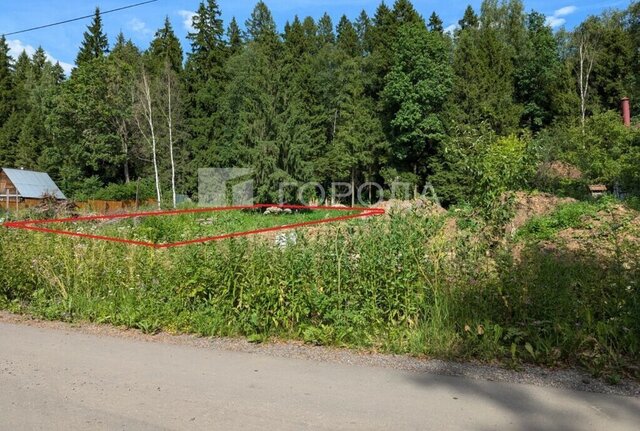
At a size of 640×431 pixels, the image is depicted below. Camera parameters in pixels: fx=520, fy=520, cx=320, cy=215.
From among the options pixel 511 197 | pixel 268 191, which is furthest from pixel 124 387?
pixel 268 191

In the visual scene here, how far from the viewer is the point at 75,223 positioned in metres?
9.09

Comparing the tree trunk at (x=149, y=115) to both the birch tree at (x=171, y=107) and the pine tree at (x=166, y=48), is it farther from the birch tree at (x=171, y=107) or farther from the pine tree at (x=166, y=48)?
the pine tree at (x=166, y=48)

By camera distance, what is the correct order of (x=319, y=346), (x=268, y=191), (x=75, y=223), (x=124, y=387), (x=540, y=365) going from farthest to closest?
(x=268, y=191) → (x=75, y=223) → (x=319, y=346) → (x=540, y=365) → (x=124, y=387)

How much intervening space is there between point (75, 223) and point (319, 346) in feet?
18.7

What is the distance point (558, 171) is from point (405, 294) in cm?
2683

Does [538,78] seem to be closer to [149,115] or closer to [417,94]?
[417,94]

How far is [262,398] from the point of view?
416cm

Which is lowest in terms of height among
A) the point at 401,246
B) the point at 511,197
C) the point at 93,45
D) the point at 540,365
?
the point at 540,365

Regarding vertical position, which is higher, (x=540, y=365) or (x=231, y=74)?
(x=231, y=74)

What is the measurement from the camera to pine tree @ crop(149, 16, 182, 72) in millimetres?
69188

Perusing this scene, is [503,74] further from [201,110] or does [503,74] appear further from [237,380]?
[237,380]

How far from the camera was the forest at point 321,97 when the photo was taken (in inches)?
1962

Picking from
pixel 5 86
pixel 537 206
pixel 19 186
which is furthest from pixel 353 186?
pixel 5 86

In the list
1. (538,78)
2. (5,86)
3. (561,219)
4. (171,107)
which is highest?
(5,86)
